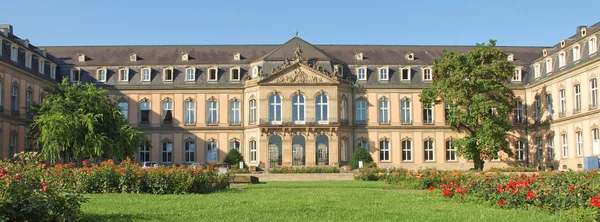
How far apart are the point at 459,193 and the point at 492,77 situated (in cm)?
3241

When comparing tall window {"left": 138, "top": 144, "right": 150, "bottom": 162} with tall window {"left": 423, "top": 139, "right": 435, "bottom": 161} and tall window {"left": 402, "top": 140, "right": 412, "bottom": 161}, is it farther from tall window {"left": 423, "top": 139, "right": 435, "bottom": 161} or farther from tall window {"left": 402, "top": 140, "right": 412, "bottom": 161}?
tall window {"left": 423, "top": 139, "right": 435, "bottom": 161}

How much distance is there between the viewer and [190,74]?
60250 mm

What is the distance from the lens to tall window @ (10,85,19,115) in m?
49.1

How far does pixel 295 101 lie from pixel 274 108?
1.80 metres

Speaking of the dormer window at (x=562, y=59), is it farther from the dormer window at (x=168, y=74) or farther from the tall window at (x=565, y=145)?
the dormer window at (x=168, y=74)

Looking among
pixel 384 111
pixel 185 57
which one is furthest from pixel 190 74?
pixel 384 111

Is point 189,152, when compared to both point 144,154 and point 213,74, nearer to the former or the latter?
point 144,154

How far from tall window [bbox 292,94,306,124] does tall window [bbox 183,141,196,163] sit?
9.37 m

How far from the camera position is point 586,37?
4947 centimetres

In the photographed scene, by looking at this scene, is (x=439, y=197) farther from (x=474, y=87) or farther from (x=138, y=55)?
(x=138, y=55)

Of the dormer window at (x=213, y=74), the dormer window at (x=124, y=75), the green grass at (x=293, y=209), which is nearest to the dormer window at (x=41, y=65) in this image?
the dormer window at (x=124, y=75)

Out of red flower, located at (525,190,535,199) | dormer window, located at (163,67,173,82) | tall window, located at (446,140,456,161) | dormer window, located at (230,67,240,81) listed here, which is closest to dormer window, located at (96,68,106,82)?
dormer window, located at (163,67,173,82)

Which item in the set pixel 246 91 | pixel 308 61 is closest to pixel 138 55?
pixel 246 91

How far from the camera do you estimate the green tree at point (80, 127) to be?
43.2 m
